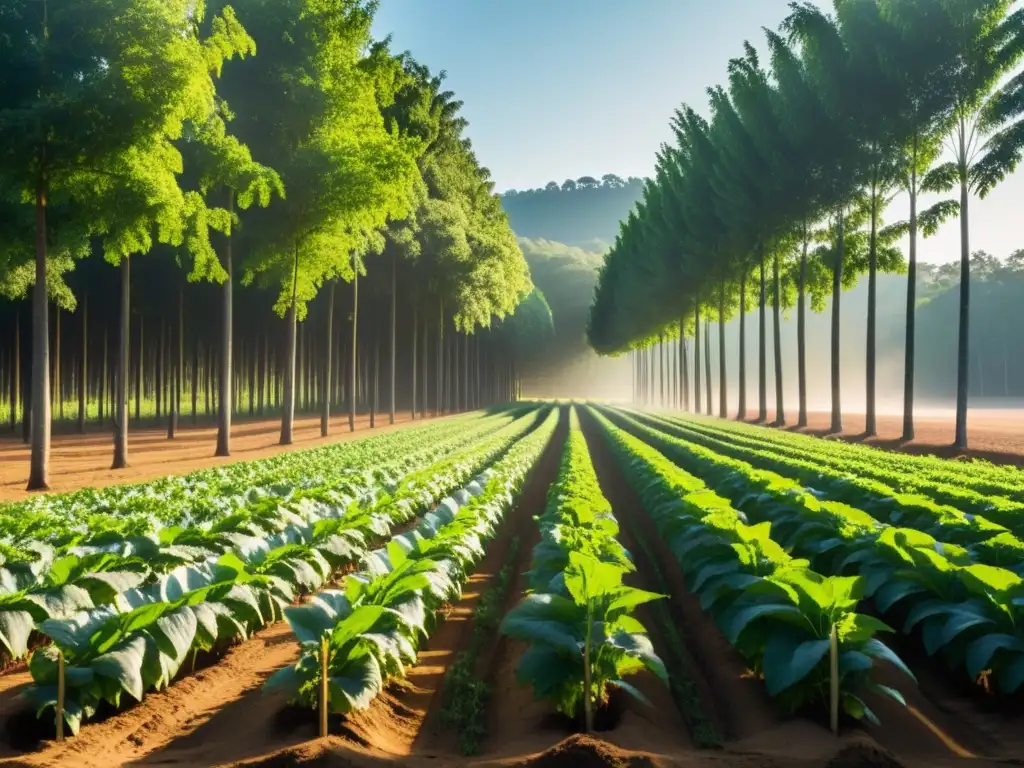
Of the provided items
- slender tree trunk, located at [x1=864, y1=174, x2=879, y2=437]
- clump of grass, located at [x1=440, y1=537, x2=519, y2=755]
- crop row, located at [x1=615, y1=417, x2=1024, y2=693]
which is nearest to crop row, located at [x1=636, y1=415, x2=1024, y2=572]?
crop row, located at [x1=615, y1=417, x2=1024, y2=693]

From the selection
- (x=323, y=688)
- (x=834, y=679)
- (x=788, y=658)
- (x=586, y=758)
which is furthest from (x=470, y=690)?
(x=834, y=679)

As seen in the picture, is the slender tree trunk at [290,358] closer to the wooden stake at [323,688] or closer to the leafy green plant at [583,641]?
the leafy green plant at [583,641]

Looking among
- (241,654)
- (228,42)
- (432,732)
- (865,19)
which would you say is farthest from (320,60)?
(432,732)

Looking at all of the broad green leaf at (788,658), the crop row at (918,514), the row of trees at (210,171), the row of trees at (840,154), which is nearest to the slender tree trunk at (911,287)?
the row of trees at (840,154)

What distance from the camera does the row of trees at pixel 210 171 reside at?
13.8m

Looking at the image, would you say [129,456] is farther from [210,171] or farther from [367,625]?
[367,625]

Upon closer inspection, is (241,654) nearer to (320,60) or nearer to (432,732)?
(432,732)

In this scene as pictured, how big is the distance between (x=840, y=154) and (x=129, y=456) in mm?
24979

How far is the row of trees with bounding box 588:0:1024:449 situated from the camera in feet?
69.2

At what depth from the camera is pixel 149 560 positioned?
21.5 feet

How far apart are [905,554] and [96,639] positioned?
18.0 feet

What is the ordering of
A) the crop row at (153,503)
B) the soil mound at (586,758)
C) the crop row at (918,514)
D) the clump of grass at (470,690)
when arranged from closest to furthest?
the soil mound at (586,758) → the clump of grass at (470,690) → the crop row at (918,514) → the crop row at (153,503)

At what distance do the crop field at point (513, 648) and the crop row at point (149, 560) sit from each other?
0.02 meters

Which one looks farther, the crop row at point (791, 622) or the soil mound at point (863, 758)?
the crop row at point (791, 622)
